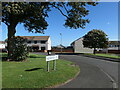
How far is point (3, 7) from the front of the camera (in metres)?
13.6

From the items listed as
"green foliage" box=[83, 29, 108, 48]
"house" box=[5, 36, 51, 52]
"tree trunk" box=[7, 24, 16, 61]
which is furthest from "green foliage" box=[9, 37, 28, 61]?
"house" box=[5, 36, 51, 52]

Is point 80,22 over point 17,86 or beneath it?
over

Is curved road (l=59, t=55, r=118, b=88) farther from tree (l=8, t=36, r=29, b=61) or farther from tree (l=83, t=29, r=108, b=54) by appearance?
tree (l=83, t=29, r=108, b=54)

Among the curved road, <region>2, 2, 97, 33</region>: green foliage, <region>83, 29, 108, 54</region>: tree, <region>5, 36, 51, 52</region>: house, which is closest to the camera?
the curved road

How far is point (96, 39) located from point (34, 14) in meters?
27.8

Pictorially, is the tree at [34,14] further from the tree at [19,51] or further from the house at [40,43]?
the house at [40,43]

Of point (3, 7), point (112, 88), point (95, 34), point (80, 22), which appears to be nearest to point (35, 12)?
point (3, 7)

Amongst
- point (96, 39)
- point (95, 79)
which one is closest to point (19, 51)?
point (95, 79)

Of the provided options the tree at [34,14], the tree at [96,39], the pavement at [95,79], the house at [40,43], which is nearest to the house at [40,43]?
the house at [40,43]

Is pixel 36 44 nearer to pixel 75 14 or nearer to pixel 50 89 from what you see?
pixel 75 14

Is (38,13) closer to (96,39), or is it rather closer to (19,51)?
(19,51)

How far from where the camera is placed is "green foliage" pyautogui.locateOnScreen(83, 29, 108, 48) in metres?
41.0

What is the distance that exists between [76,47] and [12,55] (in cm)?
5074

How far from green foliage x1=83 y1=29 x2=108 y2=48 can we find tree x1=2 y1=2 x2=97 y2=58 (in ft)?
72.1
